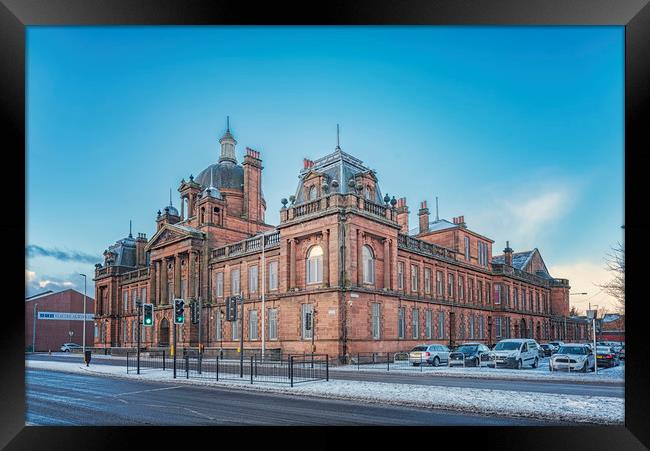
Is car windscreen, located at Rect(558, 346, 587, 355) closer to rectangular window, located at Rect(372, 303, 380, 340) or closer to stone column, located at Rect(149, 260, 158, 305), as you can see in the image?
rectangular window, located at Rect(372, 303, 380, 340)

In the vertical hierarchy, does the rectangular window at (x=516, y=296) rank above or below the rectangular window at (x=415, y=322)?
above

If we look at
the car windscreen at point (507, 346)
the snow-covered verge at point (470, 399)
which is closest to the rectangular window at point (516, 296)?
the car windscreen at point (507, 346)

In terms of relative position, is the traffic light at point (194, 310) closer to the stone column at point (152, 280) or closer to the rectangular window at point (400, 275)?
the stone column at point (152, 280)

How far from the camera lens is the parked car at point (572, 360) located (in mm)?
21062

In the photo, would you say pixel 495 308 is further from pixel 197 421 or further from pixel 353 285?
pixel 197 421

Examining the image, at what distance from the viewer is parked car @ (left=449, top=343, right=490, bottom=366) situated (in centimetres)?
2514

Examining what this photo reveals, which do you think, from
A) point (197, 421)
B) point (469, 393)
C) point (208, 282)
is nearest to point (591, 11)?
point (469, 393)

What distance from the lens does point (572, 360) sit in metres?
21.1

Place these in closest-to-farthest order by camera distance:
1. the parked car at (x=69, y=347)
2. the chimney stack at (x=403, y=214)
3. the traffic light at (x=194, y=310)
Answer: the traffic light at (x=194, y=310), the parked car at (x=69, y=347), the chimney stack at (x=403, y=214)

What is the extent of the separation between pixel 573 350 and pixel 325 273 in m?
12.1

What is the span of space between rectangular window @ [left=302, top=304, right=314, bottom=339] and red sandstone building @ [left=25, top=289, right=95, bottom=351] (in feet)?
42.7

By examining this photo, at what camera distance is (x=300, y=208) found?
1150 inches

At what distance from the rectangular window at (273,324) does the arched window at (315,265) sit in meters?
3.83
